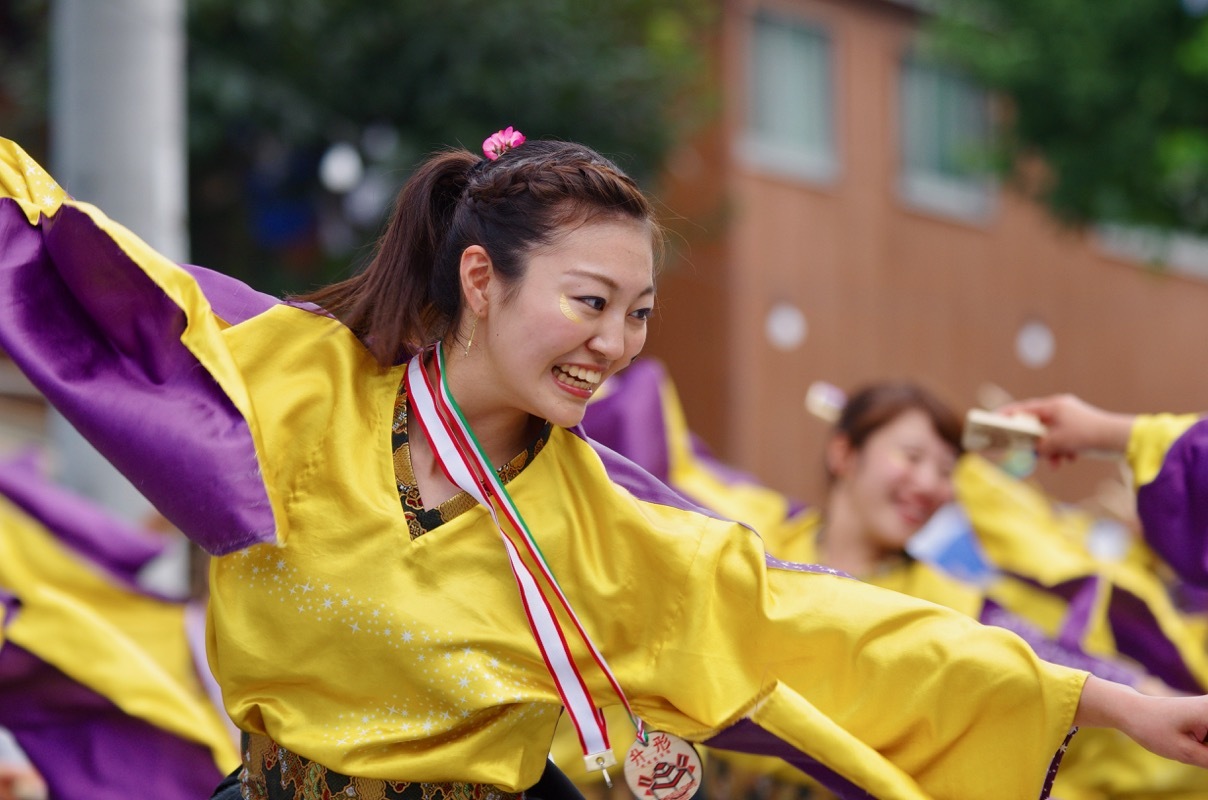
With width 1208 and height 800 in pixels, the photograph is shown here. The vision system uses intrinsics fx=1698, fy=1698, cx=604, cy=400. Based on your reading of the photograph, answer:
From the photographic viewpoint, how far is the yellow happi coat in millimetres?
2328

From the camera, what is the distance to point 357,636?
2316 mm

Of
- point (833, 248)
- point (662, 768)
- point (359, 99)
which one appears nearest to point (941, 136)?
point (833, 248)

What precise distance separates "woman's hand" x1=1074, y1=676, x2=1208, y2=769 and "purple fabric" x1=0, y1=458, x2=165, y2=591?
270 cm

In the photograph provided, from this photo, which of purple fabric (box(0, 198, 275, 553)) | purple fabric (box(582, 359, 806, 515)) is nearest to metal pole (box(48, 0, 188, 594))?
purple fabric (box(582, 359, 806, 515))

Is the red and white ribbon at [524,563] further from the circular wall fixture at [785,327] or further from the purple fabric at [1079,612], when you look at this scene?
the circular wall fixture at [785,327]

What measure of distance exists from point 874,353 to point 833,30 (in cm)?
270

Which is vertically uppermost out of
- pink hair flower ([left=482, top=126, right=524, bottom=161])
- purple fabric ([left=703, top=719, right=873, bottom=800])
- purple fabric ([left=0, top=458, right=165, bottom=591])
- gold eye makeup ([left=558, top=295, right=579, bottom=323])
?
pink hair flower ([left=482, top=126, right=524, bottom=161])

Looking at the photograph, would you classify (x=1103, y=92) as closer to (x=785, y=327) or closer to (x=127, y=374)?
(x=785, y=327)

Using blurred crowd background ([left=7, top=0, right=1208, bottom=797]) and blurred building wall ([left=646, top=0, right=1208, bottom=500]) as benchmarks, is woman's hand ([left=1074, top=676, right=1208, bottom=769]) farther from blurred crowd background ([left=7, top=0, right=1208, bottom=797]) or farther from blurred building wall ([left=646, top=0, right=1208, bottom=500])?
blurred building wall ([left=646, top=0, right=1208, bottom=500])

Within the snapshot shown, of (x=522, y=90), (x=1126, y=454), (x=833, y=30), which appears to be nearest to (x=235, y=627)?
(x=1126, y=454)

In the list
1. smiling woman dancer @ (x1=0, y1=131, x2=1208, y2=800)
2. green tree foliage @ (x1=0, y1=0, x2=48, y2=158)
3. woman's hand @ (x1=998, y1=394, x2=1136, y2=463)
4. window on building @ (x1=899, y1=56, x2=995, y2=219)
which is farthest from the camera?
window on building @ (x1=899, y1=56, x2=995, y2=219)

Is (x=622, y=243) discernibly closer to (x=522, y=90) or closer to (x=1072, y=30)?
(x=522, y=90)

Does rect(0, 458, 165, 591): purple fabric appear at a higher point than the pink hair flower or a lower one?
lower

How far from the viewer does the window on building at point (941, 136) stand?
47.5 feet
